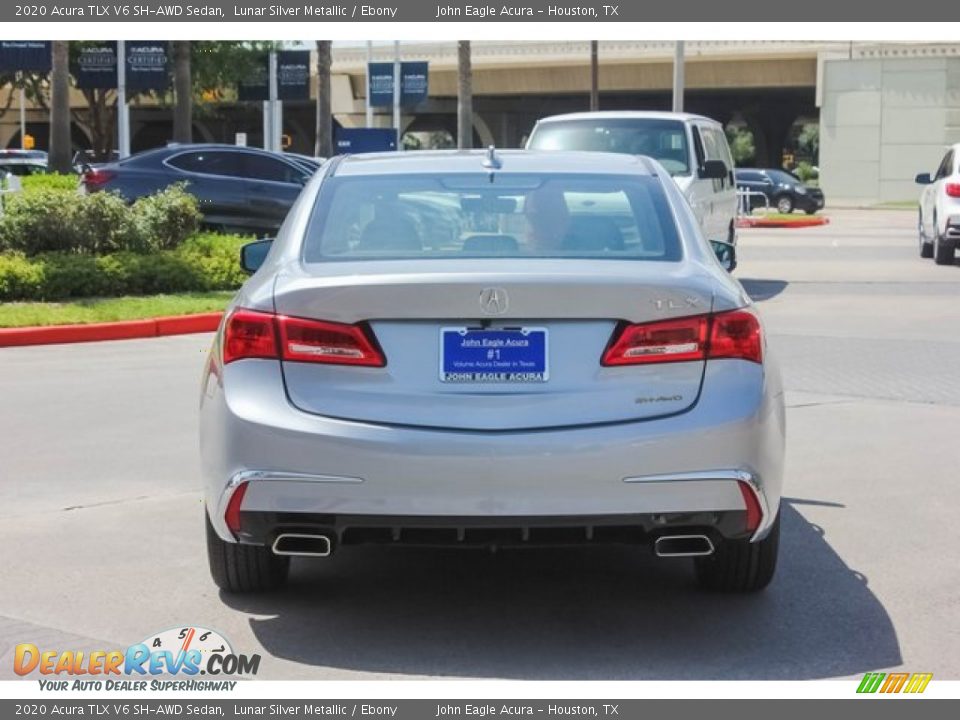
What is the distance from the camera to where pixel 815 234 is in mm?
35938

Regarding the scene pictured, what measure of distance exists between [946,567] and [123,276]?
11.2 metres

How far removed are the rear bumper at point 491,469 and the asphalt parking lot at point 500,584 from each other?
46cm

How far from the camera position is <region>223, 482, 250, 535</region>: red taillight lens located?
534 centimetres

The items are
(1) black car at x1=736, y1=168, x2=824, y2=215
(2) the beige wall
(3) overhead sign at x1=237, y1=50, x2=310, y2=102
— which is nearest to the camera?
(1) black car at x1=736, y1=168, x2=824, y2=215

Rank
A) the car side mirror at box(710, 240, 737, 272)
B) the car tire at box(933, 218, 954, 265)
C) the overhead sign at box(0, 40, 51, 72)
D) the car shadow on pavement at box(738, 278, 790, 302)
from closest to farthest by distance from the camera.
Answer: the car side mirror at box(710, 240, 737, 272), the car shadow on pavement at box(738, 278, 790, 302), the car tire at box(933, 218, 954, 265), the overhead sign at box(0, 40, 51, 72)

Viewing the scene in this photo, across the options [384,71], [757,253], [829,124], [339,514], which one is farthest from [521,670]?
[829,124]

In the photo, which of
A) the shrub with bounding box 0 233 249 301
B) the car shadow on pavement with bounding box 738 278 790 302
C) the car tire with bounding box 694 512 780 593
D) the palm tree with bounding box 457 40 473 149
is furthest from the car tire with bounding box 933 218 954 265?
the palm tree with bounding box 457 40 473 149

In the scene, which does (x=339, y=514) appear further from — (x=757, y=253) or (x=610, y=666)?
(x=757, y=253)

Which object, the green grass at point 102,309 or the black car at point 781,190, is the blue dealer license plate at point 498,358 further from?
the black car at point 781,190

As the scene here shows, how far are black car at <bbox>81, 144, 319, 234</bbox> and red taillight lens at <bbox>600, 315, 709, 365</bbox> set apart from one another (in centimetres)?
1663

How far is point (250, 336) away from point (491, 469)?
932 millimetres

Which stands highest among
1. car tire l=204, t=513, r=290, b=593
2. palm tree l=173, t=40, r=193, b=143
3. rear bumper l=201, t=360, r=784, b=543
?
palm tree l=173, t=40, r=193, b=143

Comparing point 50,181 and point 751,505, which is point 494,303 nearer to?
point 751,505

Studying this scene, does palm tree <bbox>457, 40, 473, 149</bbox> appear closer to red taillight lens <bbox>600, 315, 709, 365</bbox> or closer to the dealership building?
the dealership building
